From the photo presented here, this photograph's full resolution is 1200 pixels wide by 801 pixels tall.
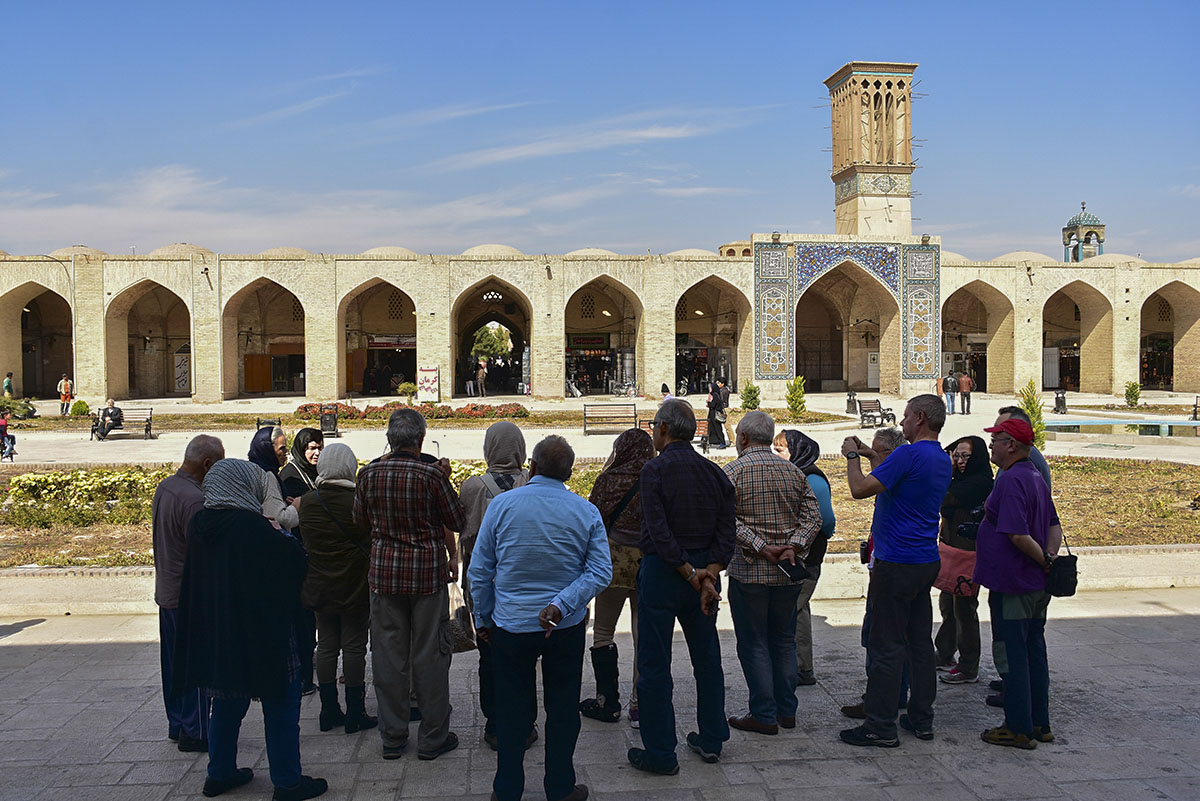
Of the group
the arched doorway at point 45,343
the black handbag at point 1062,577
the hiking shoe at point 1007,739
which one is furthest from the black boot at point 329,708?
the arched doorway at point 45,343

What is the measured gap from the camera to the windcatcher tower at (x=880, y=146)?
30.5m

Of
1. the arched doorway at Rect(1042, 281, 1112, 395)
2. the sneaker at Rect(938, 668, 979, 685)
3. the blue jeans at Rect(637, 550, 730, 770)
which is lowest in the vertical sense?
the sneaker at Rect(938, 668, 979, 685)

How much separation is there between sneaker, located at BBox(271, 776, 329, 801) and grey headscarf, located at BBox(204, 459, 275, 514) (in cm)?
98

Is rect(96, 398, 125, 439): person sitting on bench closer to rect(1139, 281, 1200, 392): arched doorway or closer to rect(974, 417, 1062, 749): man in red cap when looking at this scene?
rect(974, 417, 1062, 749): man in red cap

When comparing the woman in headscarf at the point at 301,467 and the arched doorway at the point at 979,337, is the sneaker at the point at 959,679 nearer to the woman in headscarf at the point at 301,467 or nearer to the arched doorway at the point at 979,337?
the woman in headscarf at the point at 301,467

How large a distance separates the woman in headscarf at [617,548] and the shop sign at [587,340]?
27925 millimetres

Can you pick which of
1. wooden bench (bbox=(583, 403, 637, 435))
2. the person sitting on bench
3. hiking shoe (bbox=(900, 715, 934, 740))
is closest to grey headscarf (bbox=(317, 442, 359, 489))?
hiking shoe (bbox=(900, 715, 934, 740))

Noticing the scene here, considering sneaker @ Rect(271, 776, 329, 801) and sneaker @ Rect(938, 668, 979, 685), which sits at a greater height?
sneaker @ Rect(271, 776, 329, 801)

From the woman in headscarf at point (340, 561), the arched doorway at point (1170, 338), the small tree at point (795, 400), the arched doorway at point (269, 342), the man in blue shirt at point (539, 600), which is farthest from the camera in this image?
the arched doorway at point (1170, 338)

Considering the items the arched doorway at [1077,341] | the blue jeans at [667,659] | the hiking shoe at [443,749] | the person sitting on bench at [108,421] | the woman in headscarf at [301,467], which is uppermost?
the arched doorway at [1077,341]

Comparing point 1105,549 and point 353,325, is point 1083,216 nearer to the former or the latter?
point 353,325

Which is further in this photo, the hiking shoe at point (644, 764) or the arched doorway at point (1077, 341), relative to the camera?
the arched doorway at point (1077, 341)

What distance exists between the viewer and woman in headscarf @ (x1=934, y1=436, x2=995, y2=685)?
4312mm

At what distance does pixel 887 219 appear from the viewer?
101 ft
